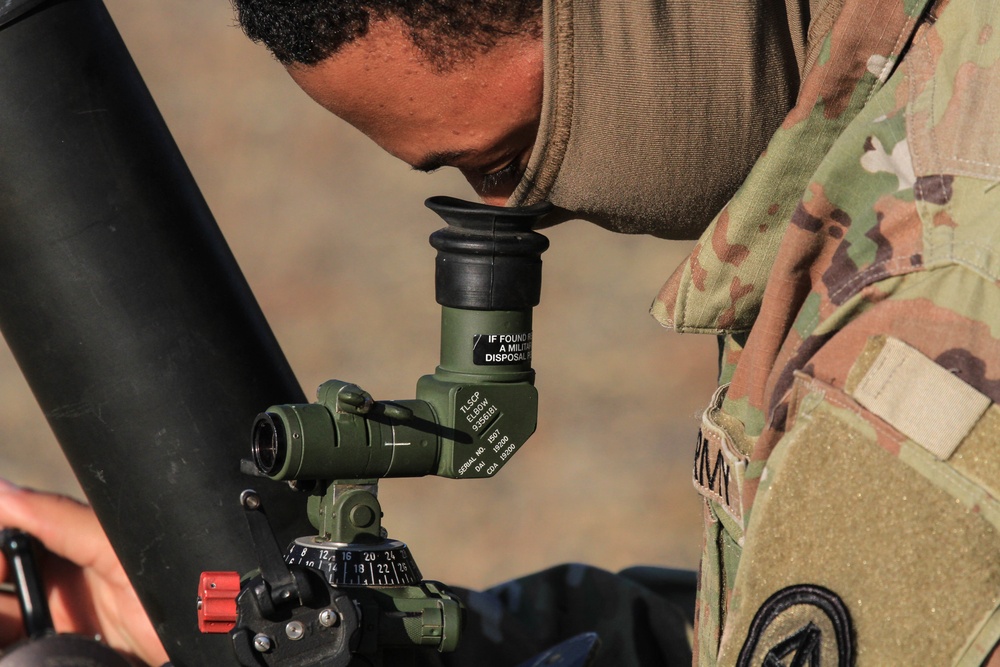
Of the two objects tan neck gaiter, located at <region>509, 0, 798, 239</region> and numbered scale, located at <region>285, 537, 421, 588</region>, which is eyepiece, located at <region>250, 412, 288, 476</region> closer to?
numbered scale, located at <region>285, 537, 421, 588</region>

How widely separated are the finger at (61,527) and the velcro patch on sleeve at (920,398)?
1438 millimetres

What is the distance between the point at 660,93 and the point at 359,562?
26.2 inches

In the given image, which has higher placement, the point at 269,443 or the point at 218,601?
the point at 269,443

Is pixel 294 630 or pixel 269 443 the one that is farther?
pixel 269 443

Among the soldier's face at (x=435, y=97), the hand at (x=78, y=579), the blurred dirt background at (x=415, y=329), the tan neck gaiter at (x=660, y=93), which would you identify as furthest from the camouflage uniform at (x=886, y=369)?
the blurred dirt background at (x=415, y=329)

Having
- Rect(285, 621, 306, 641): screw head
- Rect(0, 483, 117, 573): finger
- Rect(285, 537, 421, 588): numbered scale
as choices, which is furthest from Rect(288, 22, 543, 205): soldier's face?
Rect(0, 483, 117, 573): finger

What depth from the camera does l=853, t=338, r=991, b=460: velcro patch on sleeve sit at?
118 cm

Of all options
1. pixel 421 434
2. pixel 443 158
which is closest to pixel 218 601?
pixel 421 434

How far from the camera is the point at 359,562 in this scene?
1637 mm

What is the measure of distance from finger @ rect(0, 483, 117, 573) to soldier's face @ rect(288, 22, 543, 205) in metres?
0.92

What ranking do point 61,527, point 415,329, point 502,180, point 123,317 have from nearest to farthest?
point 502,180 < point 123,317 < point 61,527 < point 415,329

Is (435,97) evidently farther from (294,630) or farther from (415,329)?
(415,329)

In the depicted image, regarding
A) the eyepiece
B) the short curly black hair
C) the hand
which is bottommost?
the hand

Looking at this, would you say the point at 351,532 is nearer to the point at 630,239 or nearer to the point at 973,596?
the point at 973,596
